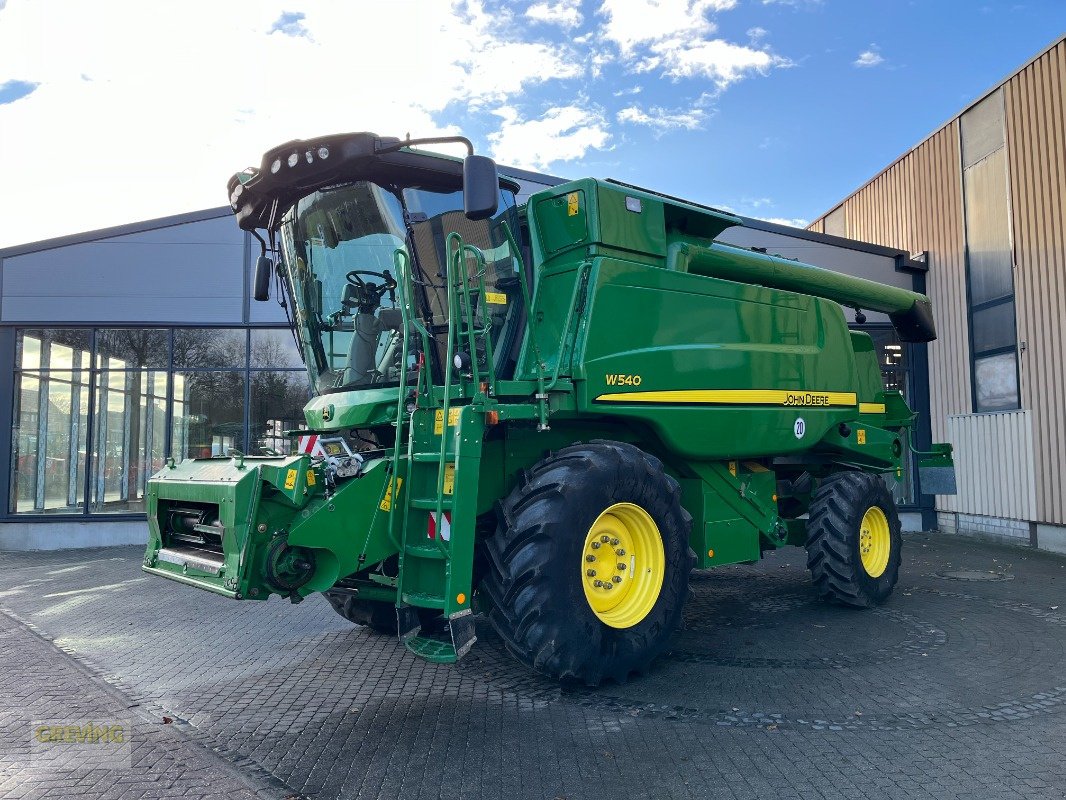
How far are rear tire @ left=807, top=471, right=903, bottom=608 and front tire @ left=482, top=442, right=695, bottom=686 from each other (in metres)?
2.27

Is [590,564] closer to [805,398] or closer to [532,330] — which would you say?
[532,330]

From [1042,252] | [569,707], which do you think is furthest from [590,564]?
[1042,252]

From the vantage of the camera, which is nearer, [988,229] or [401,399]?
[401,399]

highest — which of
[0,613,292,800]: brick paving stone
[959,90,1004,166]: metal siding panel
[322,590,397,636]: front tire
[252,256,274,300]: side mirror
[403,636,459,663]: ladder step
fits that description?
[959,90,1004,166]: metal siding panel

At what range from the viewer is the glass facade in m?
13.1

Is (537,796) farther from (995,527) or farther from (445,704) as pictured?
(995,527)

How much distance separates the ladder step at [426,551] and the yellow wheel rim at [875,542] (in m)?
4.68

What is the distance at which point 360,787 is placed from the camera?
11.4 feet

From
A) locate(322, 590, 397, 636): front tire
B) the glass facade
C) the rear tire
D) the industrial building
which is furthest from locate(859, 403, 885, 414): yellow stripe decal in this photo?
the glass facade

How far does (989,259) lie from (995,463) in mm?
Result: 3213

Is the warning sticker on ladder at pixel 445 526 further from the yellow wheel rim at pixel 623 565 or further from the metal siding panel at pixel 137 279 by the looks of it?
the metal siding panel at pixel 137 279

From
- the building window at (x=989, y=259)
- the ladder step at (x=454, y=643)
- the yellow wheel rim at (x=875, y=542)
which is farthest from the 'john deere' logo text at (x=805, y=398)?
the building window at (x=989, y=259)

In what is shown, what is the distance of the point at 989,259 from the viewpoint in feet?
40.8

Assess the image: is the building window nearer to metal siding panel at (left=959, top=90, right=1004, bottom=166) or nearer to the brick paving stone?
metal siding panel at (left=959, top=90, right=1004, bottom=166)
